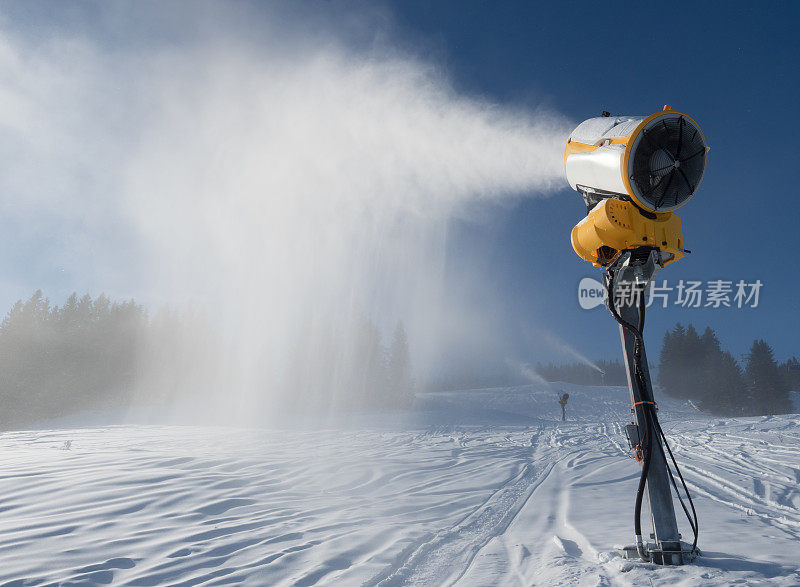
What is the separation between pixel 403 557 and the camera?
143 inches

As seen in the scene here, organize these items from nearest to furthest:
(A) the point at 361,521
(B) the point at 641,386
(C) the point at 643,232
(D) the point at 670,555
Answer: (D) the point at 670,555 < (C) the point at 643,232 < (B) the point at 641,386 < (A) the point at 361,521

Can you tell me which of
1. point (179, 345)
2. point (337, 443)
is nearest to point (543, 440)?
point (337, 443)

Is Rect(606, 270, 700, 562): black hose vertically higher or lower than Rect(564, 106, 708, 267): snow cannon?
lower

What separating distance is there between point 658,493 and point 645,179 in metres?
2.33

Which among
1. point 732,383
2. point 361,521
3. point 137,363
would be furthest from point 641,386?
point 732,383

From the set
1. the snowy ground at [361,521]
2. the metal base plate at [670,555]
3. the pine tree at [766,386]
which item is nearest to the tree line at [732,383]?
the pine tree at [766,386]

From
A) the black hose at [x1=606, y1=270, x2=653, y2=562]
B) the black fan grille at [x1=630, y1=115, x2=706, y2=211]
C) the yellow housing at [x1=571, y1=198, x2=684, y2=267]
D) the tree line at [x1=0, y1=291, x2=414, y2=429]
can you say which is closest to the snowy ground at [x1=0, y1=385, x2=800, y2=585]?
the black hose at [x1=606, y1=270, x2=653, y2=562]

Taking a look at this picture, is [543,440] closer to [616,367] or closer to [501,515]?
[501,515]

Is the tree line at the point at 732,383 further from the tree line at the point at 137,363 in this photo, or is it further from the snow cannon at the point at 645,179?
the snow cannon at the point at 645,179

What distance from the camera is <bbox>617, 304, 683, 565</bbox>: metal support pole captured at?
2810 millimetres

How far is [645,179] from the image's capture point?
2936 mm

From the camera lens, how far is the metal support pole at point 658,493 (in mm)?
2810

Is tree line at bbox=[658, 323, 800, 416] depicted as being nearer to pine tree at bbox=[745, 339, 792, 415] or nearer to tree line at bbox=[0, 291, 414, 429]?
pine tree at bbox=[745, 339, 792, 415]

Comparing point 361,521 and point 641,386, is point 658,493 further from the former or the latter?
point 361,521
